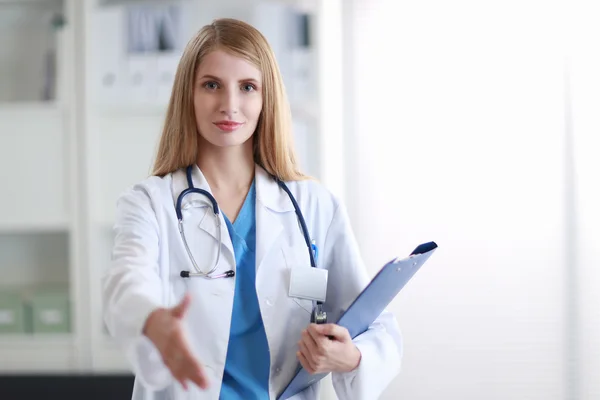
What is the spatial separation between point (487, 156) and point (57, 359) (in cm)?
170

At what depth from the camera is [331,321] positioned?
123 centimetres

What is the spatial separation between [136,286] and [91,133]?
1624 mm

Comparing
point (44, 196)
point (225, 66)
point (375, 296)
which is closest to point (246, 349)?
point (375, 296)

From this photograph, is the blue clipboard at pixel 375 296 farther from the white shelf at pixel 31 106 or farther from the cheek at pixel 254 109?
the white shelf at pixel 31 106

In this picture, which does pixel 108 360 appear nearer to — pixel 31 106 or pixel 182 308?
pixel 31 106

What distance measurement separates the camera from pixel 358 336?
1.15 metres

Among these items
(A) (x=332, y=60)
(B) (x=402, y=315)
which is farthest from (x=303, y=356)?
(A) (x=332, y=60)

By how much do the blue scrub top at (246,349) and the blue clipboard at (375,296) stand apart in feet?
0.16

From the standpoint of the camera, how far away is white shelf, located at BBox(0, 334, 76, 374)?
2.46m

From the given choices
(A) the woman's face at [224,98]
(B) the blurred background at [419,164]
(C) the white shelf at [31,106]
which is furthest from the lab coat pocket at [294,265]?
(C) the white shelf at [31,106]

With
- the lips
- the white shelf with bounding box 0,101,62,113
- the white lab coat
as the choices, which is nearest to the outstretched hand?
the white lab coat

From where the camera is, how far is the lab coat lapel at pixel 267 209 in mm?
1149

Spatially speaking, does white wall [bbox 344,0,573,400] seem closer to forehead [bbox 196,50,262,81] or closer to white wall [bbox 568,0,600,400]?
white wall [bbox 568,0,600,400]

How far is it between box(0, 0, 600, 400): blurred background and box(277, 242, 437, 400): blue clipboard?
1.23m
